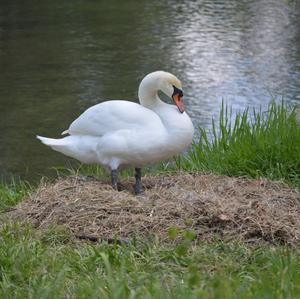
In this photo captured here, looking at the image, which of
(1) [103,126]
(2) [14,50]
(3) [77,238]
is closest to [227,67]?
(2) [14,50]

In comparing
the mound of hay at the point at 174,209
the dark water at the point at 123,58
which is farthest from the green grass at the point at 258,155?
the dark water at the point at 123,58

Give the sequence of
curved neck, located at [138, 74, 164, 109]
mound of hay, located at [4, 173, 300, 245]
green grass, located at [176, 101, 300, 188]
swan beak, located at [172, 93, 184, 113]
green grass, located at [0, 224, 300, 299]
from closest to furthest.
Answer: green grass, located at [0, 224, 300, 299] < mound of hay, located at [4, 173, 300, 245] < swan beak, located at [172, 93, 184, 113] < curved neck, located at [138, 74, 164, 109] < green grass, located at [176, 101, 300, 188]

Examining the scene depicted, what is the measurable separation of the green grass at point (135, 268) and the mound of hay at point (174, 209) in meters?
0.27

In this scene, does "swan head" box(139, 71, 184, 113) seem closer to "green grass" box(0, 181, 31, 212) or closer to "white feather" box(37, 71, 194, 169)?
"white feather" box(37, 71, 194, 169)

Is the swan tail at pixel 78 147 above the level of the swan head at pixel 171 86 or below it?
below

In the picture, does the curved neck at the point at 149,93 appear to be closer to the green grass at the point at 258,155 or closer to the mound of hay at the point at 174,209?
the mound of hay at the point at 174,209

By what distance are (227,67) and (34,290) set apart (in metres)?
10.4

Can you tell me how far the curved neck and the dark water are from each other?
2983 millimetres

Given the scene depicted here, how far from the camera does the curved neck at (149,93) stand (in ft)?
20.9

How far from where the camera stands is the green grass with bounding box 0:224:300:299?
11.5ft

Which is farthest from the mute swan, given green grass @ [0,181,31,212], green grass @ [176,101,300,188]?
green grass @ [176,101,300,188]

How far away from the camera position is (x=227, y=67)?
13945 millimetres

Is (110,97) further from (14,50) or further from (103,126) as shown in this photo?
(103,126)

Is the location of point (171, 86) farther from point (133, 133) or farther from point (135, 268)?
point (135, 268)
